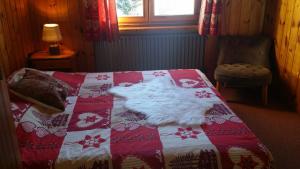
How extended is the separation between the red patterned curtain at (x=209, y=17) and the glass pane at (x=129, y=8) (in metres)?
0.73

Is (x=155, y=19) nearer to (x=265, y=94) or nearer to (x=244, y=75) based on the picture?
(x=244, y=75)

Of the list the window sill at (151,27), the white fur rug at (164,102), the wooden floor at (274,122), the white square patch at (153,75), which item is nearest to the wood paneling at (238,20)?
the window sill at (151,27)

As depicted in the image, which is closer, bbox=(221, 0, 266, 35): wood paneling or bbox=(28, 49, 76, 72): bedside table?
bbox=(28, 49, 76, 72): bedside table

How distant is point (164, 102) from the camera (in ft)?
6.52

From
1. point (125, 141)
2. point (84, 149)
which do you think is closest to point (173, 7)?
point (125, 141)

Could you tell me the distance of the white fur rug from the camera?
5.78 feet

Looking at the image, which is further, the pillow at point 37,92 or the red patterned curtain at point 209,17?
the red patterned curtain at point 209,17

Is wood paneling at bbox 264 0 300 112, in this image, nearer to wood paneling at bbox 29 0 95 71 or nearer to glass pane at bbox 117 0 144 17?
glass pane at bbox 117 0 144 17

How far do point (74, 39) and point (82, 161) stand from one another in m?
2.26

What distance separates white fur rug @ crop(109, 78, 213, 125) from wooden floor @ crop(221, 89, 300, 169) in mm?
795

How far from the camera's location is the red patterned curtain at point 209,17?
3.22 metres

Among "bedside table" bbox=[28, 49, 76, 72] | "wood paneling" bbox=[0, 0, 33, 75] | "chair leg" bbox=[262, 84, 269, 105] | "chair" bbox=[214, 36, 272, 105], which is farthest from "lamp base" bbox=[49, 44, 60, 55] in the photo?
"chair leg" bbox=[262, 84, 269, 105]

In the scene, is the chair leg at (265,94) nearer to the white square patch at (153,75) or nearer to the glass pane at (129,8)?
the white square patch at (153,75)

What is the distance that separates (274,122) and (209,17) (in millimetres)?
1366
